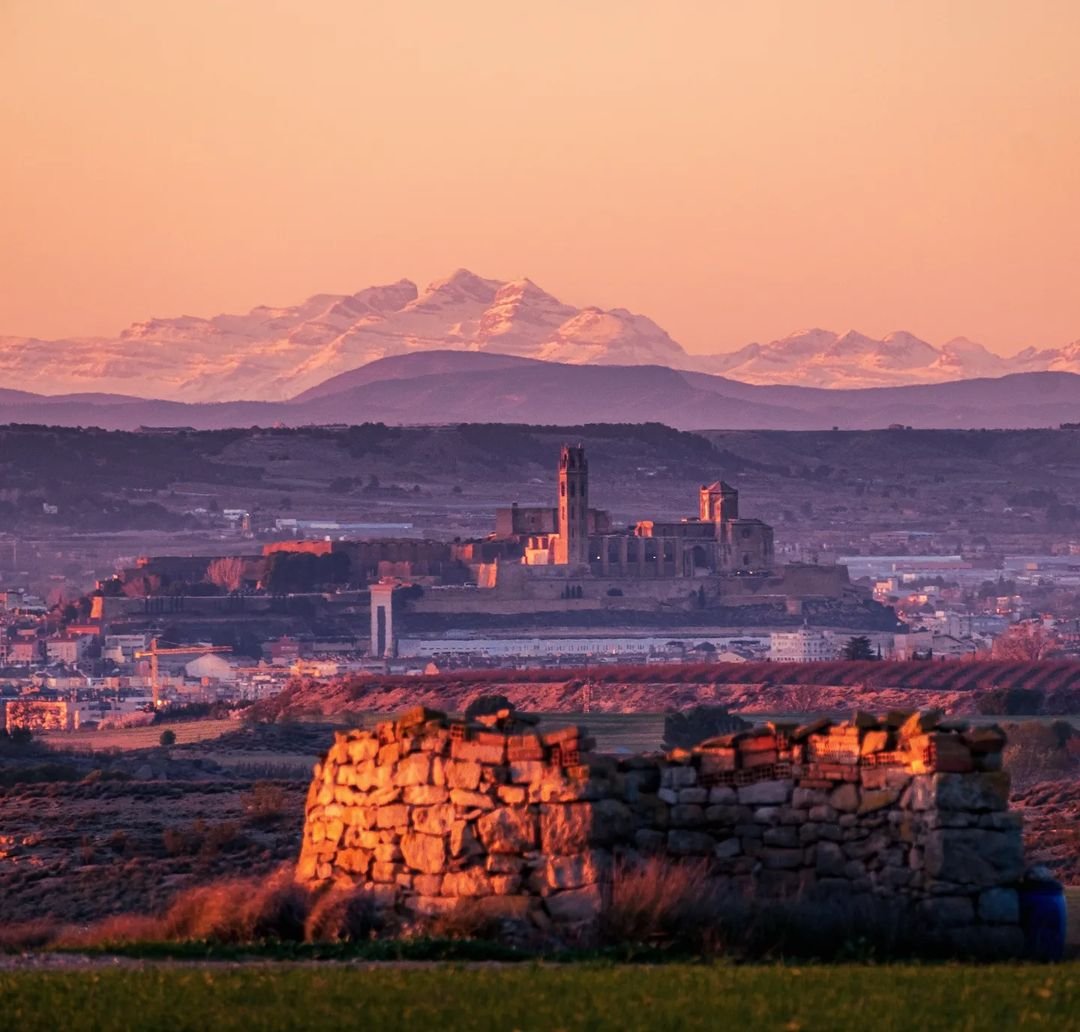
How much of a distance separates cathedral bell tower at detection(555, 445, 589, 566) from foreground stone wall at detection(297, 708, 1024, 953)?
163m

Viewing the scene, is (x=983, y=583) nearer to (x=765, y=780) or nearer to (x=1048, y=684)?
(x=1048, y=684)

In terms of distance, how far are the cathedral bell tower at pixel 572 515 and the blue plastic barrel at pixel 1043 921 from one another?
164 metres

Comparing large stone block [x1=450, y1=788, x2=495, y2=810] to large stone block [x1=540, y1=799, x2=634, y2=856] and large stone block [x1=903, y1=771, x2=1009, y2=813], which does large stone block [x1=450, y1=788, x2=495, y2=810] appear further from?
large stone block [x1=903, y1=771, x2=1009, y2=813]

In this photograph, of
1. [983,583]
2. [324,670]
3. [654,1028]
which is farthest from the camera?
[983,583]

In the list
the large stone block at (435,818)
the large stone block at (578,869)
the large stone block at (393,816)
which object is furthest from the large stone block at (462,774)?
the large stone block at (578,869)

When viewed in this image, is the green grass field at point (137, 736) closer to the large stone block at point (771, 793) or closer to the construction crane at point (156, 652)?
the large stone block at point (771, 793)

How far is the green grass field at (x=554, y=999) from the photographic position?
12.0 meters

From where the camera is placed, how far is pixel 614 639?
14550 centimetres

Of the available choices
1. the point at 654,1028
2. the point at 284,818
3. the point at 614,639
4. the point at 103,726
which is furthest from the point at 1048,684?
the point at 614,639

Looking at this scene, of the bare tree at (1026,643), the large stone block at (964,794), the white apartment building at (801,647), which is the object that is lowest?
the white apartment building at (801,647)

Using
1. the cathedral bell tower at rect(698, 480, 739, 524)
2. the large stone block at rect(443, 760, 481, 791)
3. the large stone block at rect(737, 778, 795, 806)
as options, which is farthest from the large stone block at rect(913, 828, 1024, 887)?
the cathedral bell tower at rect(698, 480, 739, 524)

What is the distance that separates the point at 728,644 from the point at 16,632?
1402 inches

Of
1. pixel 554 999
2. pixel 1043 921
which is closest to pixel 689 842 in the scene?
pixel 1043 921

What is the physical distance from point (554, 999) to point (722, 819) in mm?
3451
